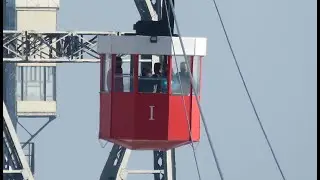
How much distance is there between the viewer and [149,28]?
5300cm

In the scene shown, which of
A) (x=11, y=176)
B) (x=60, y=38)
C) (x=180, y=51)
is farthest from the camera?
(x=11, y=176)

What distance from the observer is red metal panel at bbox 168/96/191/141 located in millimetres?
52750

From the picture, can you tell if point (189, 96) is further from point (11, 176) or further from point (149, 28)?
point (11, 176)

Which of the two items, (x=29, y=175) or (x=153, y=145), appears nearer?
(x=153, y=145)

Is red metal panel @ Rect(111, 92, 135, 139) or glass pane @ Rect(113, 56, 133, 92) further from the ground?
glass pane @ Rect(113, 56, 133, 92)

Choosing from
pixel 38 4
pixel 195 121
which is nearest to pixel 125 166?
pixel 38 4

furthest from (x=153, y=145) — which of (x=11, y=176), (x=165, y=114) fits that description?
(x=11, y=176)

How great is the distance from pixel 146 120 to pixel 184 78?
1.18 metres

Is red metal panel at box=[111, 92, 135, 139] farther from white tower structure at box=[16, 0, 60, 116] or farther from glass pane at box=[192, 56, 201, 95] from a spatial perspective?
white tower structure at box=[16, 0, 60, 116]

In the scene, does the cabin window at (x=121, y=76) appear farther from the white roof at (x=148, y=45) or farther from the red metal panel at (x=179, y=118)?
the red metal panel at (x=179, y=118)

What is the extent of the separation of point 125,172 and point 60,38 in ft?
37.6

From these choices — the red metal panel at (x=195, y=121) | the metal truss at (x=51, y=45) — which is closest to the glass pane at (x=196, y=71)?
the red metal panel at (x=195, y=121)

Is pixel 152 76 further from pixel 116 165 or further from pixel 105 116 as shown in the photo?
pixel 116 165

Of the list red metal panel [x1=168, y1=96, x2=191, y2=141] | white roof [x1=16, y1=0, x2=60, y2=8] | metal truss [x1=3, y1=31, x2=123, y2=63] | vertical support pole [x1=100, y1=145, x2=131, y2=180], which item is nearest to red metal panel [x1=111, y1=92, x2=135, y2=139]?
red metal panel [x1=168, y1=96, x2=191, y2=141]
